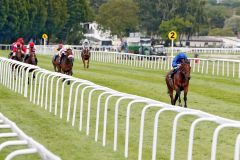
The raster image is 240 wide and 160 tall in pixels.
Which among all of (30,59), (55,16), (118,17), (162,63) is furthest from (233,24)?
(30,59)

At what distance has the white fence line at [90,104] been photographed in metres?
6.52

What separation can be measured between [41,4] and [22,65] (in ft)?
152

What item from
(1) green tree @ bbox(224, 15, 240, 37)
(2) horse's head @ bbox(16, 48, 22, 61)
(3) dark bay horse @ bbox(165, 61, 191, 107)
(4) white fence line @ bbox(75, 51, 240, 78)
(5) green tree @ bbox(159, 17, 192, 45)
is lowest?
(4) white fence line @ bbox(75, 51, 240, 78)

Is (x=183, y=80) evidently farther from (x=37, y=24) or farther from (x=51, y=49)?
(x=37, y=24)

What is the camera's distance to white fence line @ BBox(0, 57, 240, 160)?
6520 millimetres

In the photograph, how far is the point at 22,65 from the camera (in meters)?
15.5

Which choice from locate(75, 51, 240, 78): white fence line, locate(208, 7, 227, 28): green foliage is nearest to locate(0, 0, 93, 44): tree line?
locate(75, 51, 240, 78): white fence line

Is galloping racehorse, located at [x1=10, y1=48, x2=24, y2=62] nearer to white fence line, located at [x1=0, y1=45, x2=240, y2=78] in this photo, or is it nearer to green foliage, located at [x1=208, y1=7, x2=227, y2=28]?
white fence line, located at [x1=0, y1=45, x2=240, y2=78]

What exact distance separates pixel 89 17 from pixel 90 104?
198 ft

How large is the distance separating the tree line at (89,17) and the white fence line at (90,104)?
4052cm

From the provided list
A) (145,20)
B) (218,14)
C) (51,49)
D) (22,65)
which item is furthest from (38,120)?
(218,14)

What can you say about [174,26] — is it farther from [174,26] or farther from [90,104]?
[90,104]

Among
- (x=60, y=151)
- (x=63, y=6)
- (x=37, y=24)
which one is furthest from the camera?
(x=63, y=6)

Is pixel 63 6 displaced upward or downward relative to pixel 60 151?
upward
